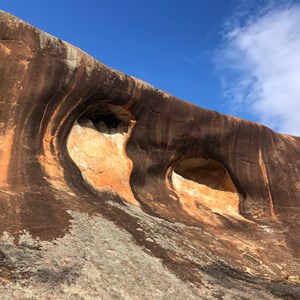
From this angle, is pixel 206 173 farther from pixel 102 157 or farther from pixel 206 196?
pixel 102 157

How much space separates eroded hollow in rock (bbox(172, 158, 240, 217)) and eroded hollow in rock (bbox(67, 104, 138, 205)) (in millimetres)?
2935

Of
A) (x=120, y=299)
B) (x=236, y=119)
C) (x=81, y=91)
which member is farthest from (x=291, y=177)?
(x=120, y=299)

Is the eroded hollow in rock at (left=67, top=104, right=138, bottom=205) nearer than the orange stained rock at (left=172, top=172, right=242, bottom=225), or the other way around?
the eroded hollow in rock at (left=67, top=104, right=138, bottom=205)

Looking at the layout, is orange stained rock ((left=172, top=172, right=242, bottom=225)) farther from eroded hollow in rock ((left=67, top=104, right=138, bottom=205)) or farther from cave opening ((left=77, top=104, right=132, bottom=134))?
cave opening ((left=77, top=104, right=132, bottom=134))

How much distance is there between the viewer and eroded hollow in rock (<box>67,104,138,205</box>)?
1264cm

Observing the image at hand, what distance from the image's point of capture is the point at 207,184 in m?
17.1

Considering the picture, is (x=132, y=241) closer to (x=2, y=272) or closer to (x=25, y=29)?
(x=2, y=272)

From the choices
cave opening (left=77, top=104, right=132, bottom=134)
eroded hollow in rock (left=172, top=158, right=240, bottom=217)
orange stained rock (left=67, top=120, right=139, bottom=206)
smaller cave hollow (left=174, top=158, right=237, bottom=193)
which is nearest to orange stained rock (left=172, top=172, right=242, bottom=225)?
eroded hollow in rock (left=172, top=158, right=240, bottom=217)

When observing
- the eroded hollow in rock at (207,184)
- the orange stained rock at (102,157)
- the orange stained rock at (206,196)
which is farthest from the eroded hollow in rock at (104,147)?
the eroded hollow in rock at (207,184)

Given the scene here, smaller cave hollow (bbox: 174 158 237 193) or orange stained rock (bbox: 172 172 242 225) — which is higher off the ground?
smaller cave hollow (bbox: 174 158 237 193)

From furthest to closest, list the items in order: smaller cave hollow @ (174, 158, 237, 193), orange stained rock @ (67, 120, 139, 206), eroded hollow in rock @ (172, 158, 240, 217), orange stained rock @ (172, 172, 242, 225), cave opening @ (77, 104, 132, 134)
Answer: smaller cave hollow @ (174, 158, 237, 193) → eroded hollow in rock @ (172, 158, 240, 217) → orange stained rock @ (172, 172, 242, 225) → cave opening @ (77, 104, 132, 134) → orange stained rock @ (67, 120, 139, 206)

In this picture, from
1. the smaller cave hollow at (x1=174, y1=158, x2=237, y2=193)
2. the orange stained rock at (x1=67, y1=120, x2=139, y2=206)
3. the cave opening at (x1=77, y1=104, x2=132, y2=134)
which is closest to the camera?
the orange stained rock at (x1=67, y1=120, x2=139, y2=206)

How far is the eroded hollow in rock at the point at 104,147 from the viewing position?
498 inches

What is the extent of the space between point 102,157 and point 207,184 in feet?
17.6
